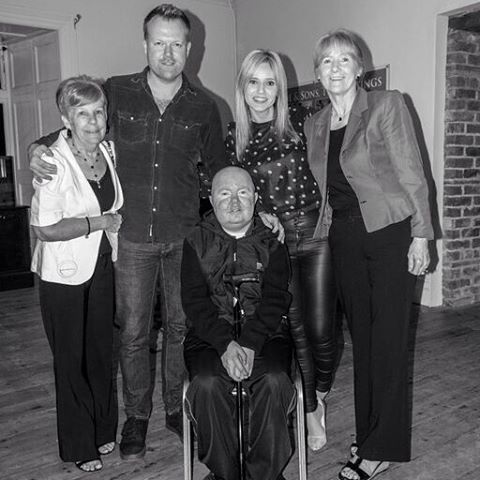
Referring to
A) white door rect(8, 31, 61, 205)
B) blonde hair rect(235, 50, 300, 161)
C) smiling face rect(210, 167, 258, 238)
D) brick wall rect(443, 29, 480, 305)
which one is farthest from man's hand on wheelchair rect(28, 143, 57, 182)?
white door rect(8, 31, 61, 205)

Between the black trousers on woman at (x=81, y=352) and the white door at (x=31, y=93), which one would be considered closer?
the black trousers on woman at (x=81, y=352)

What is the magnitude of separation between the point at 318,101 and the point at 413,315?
2156 millimetres

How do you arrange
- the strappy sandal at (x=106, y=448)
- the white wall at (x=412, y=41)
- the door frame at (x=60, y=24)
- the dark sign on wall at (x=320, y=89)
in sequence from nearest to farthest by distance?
the strappy sandal at (x=106, y=448), the white wall at (x=412, y=41), the dark sign on wall at (x=320, y=89), the door frame at (x=60, y=24)

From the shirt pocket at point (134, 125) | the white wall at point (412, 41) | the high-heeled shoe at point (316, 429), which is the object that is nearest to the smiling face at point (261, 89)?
the shirt pocket at point (134, 125)

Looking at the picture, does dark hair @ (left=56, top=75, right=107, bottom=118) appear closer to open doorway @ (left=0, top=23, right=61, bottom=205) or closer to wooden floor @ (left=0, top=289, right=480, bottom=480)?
wooden floor @ (left=0, top=289, right=480, bottom=480)

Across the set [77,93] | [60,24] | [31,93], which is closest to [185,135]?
[77,93]

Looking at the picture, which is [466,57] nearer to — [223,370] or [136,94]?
[136,94]

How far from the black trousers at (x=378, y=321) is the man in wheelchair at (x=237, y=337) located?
0.25 metres

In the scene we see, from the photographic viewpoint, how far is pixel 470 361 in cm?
336

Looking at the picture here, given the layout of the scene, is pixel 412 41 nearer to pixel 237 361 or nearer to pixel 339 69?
pixel 339 69

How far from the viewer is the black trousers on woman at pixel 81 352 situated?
2.01 meters

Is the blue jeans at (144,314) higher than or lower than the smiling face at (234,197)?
lower

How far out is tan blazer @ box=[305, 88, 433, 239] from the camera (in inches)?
73.7

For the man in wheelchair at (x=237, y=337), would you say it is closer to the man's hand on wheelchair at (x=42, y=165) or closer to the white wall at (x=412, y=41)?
the man's hand on wheelchair at (x=42, y=165)
